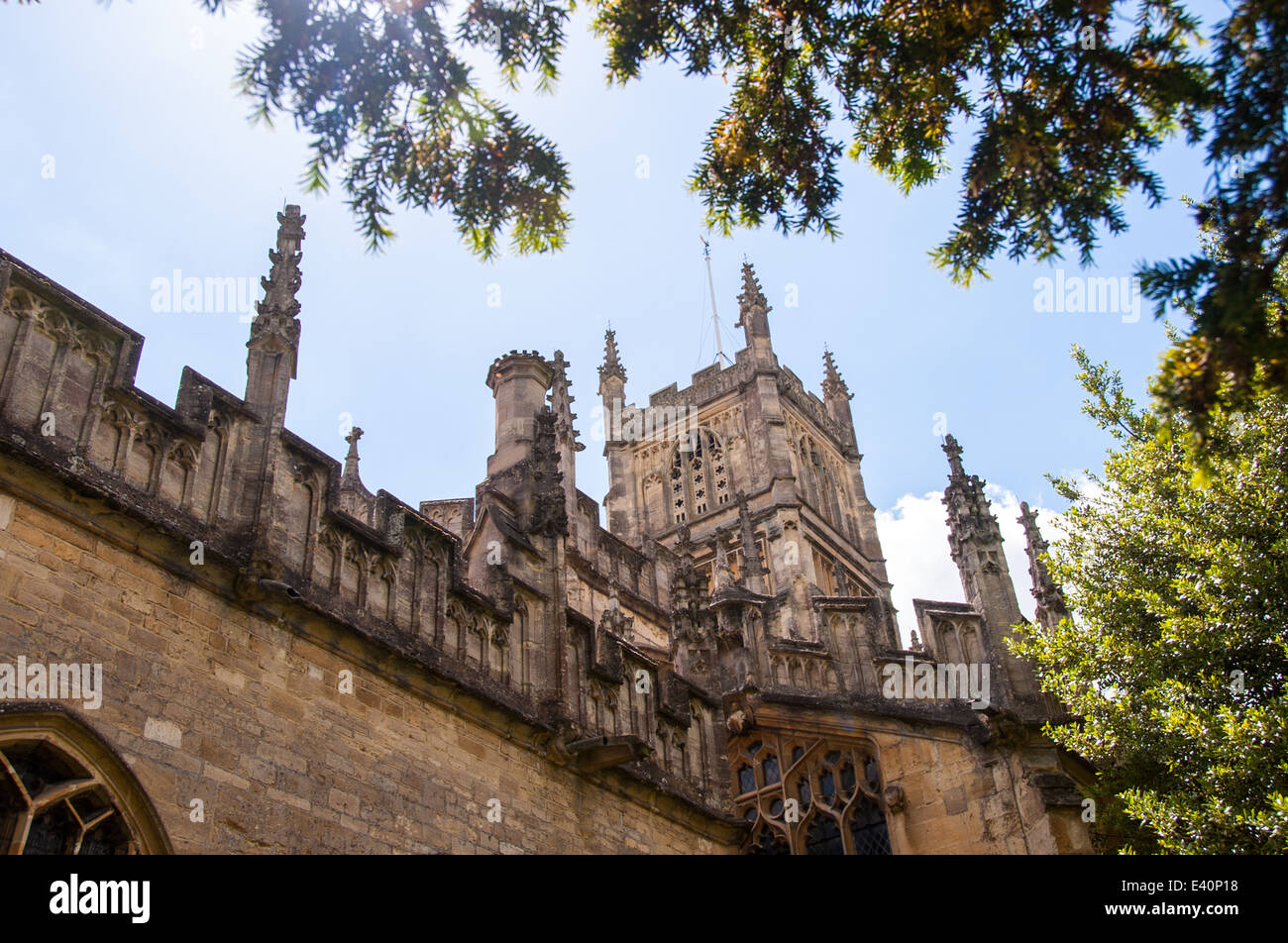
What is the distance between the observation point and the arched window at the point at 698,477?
45688mm

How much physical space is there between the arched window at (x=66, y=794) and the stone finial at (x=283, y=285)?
151 inches

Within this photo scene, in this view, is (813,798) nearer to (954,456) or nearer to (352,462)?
(954,456)

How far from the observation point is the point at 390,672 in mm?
9305

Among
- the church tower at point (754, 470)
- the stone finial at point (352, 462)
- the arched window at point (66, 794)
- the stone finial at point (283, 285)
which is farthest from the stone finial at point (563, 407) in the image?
the arched window at point (66, 794)

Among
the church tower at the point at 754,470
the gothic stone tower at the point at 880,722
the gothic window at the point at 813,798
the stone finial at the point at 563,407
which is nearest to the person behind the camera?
the gothic stone tower at the point at 880,722

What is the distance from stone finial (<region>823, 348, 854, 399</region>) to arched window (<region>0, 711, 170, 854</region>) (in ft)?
156

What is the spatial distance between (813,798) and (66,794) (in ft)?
35.0

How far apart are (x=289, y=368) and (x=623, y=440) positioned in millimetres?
39349

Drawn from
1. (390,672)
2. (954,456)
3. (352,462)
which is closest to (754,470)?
(352,462)

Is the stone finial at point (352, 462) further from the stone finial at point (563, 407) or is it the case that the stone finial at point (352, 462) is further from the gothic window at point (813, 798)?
the gothic window at point (813, 798)

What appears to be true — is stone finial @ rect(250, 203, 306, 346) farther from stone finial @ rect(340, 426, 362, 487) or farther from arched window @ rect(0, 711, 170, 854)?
stone finial @ rect(340, 426, 362, 487)

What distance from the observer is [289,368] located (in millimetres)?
9797

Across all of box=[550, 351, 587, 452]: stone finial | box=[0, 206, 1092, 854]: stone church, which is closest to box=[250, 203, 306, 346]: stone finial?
box=[0, 206, 1092, 854]: stone church
